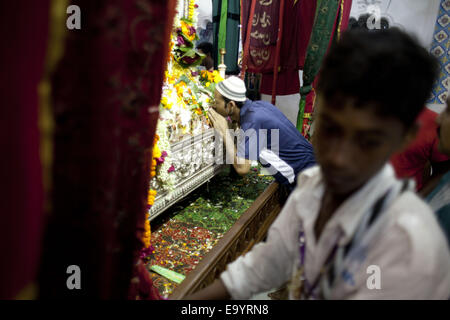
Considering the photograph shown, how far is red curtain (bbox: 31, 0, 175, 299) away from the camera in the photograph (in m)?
0.56

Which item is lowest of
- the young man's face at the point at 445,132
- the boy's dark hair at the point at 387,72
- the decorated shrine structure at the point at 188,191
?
the decorated shrine structure at the point at 188,191

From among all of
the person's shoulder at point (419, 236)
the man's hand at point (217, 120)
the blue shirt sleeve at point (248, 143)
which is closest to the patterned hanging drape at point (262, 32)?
the man's hand at point (217, 120)

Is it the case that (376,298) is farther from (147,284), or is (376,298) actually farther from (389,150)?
(147,284)

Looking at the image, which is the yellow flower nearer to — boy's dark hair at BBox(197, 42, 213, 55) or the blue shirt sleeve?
the blue shirt sleeve

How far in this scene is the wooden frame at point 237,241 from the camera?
54.5 inches

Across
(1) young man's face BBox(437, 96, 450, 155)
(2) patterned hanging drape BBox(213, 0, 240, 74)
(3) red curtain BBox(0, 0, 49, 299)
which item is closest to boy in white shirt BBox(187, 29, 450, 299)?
(1) young man's face BBox(437, 96, 450, 155)

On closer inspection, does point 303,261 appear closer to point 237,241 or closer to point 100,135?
point 100,135

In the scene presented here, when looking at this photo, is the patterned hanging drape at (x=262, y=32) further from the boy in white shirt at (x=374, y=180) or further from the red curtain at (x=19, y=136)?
the red curtain at (x=19, y=136)

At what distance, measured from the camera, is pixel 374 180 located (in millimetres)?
611

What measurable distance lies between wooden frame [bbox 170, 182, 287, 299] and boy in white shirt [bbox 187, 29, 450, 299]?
0.83 metres

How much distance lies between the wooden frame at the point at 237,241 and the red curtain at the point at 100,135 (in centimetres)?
64

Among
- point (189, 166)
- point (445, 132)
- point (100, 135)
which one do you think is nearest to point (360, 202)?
point (445, 132)
